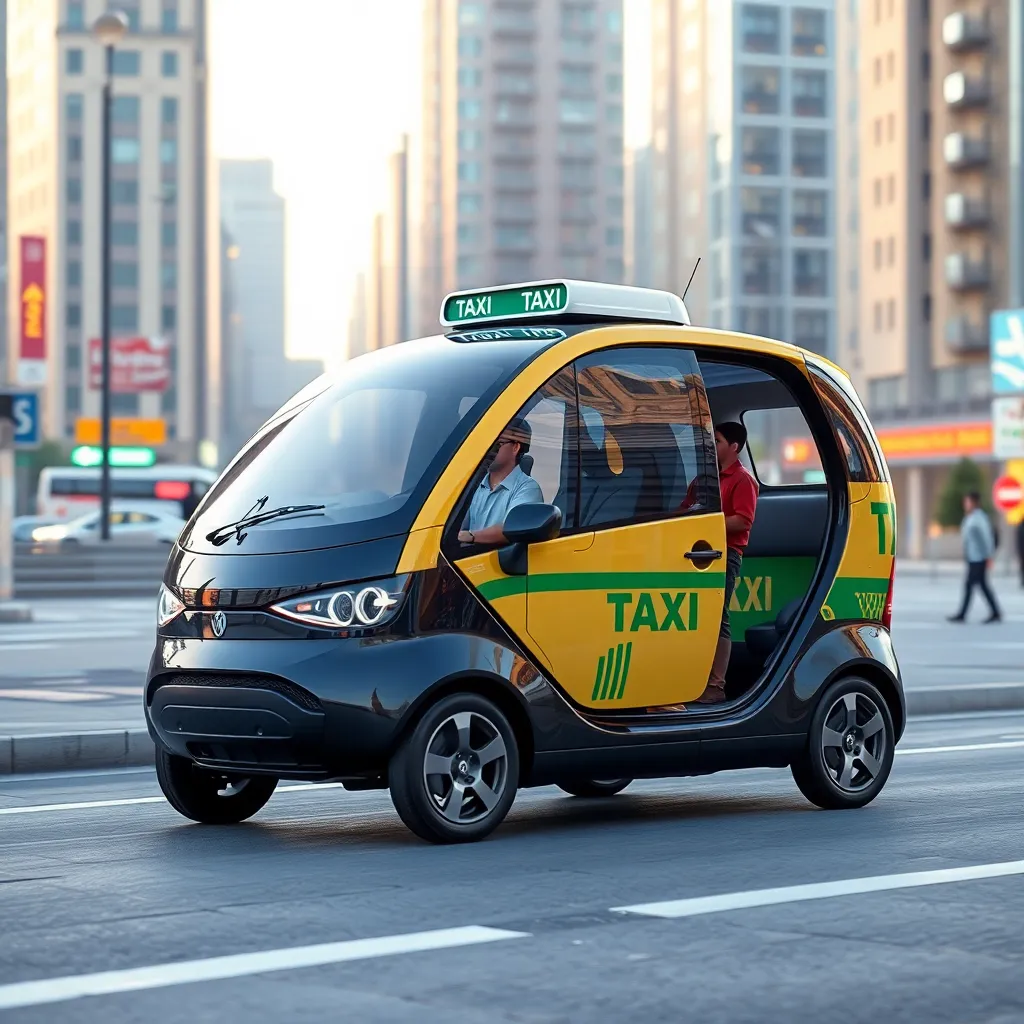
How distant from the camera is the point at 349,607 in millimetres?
7383

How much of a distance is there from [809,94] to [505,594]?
11556cm

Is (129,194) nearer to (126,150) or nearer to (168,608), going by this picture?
(126,150)

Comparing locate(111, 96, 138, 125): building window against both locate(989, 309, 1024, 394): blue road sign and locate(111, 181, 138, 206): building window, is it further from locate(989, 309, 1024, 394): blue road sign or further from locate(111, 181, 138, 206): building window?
locate(989, 309, 1024, 394): blue road sign

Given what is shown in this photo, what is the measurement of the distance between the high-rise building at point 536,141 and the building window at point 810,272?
27615 millimetres

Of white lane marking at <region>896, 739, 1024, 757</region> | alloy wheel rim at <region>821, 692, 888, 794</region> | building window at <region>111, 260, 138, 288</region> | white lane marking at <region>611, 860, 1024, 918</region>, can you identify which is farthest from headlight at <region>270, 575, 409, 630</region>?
building window at <region>111, 260, 138, 288</region>

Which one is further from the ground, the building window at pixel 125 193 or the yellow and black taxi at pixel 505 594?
the building window at pixel 125 193

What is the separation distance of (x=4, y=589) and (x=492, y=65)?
417ft

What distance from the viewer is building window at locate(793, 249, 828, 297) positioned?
120 m

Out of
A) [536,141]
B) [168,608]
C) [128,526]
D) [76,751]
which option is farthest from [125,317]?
[168,608]

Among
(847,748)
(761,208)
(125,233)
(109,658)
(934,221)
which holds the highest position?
(761,208)

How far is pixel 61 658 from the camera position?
1878 cm

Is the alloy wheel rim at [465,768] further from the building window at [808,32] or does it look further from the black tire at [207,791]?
the building window at [808,32]

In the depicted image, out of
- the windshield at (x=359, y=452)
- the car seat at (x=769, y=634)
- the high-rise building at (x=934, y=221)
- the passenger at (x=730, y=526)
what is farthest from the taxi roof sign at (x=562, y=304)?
the high-rise building at (x=934, y=221)

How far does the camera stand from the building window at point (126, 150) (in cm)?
12147
